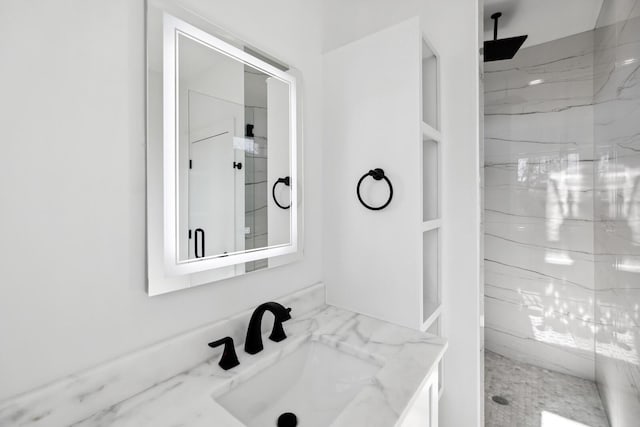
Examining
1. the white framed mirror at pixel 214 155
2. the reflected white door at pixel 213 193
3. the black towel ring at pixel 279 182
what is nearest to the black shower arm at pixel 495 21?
the white framed mirror at pixel 214 155

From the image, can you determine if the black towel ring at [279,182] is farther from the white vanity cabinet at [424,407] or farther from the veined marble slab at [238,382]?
the white vanity cabinet at [424,407]

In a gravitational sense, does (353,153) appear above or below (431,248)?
above

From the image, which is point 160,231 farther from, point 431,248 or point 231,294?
point 431,248

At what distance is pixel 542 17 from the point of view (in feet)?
5.46

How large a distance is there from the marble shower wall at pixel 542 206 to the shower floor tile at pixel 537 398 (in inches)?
3.3

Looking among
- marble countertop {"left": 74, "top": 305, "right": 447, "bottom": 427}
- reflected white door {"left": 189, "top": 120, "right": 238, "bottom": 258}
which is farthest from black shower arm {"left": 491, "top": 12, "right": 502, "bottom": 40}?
marble countertop {"left": 74, "top": 305, "right": 447, "bottom": 427}

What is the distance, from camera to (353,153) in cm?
127

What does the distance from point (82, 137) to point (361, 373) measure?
100 cm

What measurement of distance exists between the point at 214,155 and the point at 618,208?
1.72 m

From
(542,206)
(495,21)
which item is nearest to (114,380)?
(495,21)

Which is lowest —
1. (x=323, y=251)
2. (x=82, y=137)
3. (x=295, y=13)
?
(x=323, y=251)

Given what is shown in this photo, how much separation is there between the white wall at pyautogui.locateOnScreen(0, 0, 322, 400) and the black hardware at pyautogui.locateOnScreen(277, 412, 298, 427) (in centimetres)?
39

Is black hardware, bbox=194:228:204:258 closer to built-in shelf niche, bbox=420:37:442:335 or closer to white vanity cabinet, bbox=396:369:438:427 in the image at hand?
white vanity cabinet, bbox=396:369:438:427

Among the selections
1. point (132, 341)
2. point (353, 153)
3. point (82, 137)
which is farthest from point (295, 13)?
point (132, 341)
